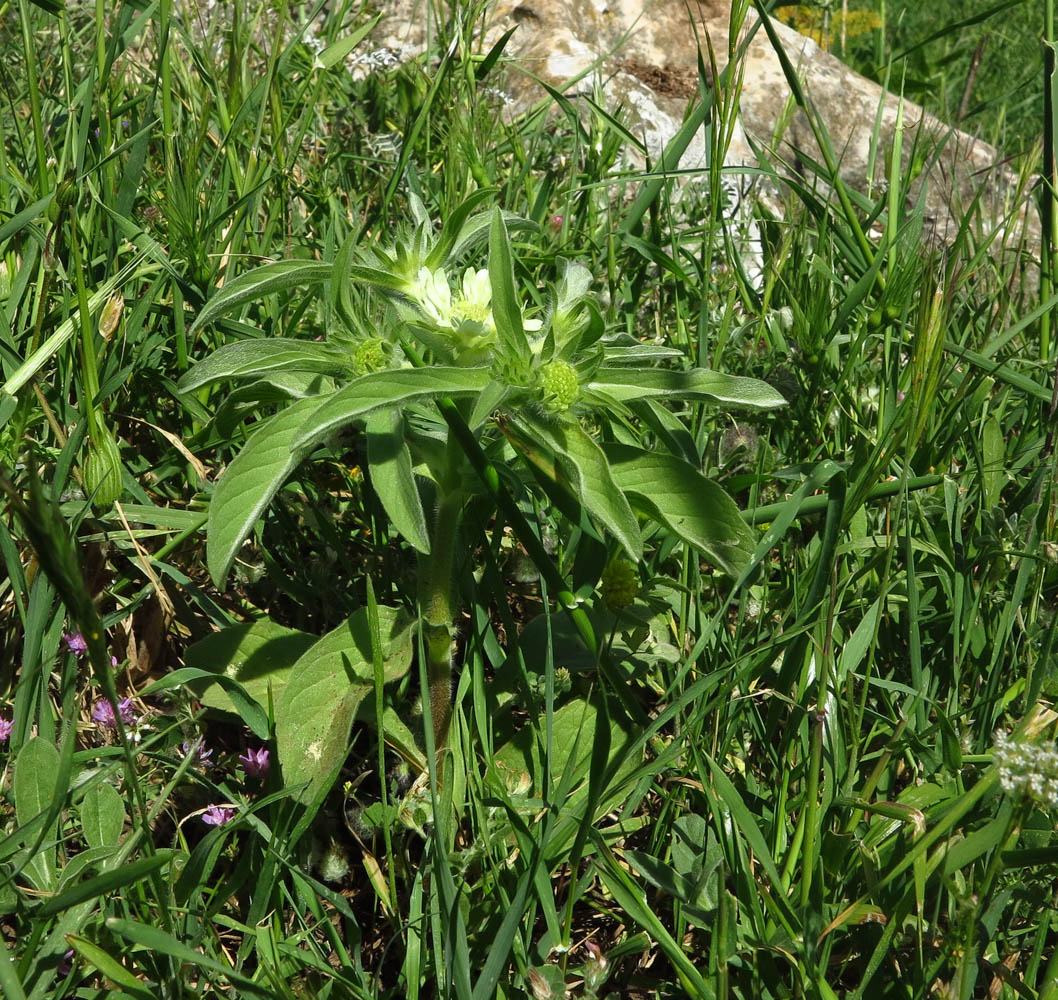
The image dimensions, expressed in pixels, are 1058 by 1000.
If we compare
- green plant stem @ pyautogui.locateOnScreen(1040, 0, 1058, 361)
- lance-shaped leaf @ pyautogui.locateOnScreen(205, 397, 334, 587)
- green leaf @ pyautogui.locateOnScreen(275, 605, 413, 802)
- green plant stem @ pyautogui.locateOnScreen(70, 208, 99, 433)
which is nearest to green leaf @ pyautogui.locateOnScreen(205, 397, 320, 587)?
lance-shaped leaf @ pyautogui.locateOnScreen(205, 397, 334, 587)

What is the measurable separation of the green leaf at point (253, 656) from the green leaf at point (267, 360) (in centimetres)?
43

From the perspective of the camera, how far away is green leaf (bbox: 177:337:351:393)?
1423 millimetres

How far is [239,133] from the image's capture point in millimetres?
2367

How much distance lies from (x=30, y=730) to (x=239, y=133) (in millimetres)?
1393

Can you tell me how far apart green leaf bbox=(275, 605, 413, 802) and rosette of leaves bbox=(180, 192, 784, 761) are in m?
0.09

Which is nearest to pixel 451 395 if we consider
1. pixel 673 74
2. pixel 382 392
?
pixel 382 392

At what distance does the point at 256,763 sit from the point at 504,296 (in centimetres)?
84

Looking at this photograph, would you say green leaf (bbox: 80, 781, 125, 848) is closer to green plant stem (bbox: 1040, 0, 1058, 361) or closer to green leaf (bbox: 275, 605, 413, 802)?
green leaf (bbox: 275, 605, 413, 802)

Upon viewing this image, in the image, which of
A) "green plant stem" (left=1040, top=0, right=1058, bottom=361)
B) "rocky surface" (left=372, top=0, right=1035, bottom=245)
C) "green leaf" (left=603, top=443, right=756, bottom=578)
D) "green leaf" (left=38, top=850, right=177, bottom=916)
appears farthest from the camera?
"rocky surface" (left=372, top=0, right=1035, bottom=245)

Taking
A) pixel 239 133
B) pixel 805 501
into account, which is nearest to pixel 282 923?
pixel 805 501

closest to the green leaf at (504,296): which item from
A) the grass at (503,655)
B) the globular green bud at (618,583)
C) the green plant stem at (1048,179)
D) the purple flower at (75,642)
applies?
the grass at (503,655)

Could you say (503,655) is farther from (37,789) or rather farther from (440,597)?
(37,789)

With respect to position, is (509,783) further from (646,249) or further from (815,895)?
(646,249)

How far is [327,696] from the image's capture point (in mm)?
1518
